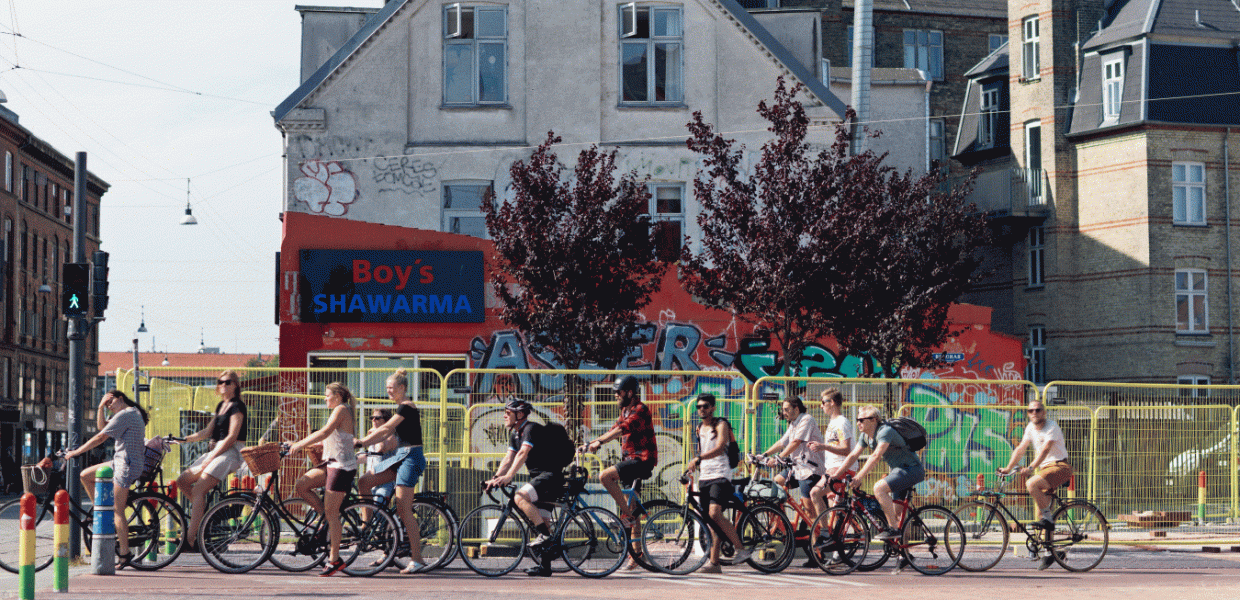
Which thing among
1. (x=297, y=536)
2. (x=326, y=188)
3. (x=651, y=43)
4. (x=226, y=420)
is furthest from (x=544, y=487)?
(x=651, y=43)

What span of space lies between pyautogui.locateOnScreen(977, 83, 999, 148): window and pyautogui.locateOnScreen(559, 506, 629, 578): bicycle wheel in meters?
35.5

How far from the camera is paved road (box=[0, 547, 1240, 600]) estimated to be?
11711 millimetres

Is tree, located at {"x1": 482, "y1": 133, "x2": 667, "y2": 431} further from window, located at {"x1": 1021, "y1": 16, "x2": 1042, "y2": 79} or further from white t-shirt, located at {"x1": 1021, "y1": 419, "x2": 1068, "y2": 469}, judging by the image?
window, located at {"x1": 1021, "y1": 16, "x2": 1042, "y2": 79}

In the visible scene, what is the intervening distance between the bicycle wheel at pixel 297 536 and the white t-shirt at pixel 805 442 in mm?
4610

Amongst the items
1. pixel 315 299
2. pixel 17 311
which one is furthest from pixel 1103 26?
pixel 17 311

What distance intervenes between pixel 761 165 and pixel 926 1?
34.8 meters

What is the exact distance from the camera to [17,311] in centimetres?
6856

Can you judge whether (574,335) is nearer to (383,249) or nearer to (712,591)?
(383,249)

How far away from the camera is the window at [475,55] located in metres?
27.9

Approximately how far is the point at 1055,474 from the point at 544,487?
5069 mm

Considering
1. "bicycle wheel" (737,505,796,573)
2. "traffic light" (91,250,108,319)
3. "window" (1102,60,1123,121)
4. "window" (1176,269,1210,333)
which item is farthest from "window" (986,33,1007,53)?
"traffic light" (91,250,108,319)

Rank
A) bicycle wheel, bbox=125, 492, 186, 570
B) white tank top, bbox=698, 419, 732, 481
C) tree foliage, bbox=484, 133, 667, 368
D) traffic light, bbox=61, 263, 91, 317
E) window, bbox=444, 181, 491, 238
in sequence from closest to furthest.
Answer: bicycle wheel, bbox=125, 492, 186, 570 < white tank top, bbox=698, 419, 732, 481 < traffic light, bbox=61, 263, 91, 317 < tree foliage, bbox=484, 133, 667, 368 < window, bbox=444, 181, 491, 238

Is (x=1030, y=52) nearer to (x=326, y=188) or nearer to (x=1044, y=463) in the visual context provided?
(x=326, y=188)

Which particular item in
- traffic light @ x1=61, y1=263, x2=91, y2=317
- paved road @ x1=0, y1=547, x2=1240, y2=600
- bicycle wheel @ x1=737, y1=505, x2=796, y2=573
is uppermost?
traffic light @ x1=61, y1=263, x2=91, y2=317
